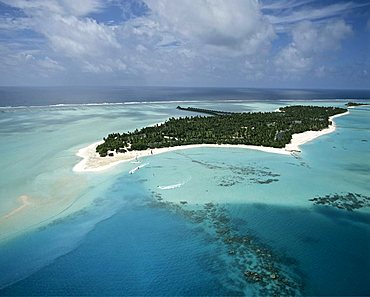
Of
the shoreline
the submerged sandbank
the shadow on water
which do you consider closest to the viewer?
the shadow on water

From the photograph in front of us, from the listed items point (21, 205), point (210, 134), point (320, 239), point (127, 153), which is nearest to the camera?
point (320, 239)

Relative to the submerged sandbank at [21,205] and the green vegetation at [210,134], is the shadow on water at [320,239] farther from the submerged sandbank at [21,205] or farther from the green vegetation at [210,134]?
the green vegetation at [210,134]

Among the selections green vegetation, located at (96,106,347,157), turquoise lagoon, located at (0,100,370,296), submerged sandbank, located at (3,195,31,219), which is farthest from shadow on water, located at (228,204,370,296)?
green vegetation, located at (96,106,347,157)

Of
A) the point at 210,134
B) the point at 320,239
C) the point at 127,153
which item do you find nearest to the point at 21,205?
the point at 127,153

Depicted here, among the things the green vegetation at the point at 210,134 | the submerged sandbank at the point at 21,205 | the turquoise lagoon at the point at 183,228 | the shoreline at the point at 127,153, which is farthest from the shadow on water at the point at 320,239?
the green vegetation at the point at 210,134

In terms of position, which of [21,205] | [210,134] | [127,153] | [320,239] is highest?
[210,134]

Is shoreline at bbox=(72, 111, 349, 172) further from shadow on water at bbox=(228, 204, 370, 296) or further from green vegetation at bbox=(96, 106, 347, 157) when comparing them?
shadow on water at bbox=(228, 204, 370, 296)

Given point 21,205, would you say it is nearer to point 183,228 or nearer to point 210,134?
point 183,228

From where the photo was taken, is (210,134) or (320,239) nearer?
(320,239)
